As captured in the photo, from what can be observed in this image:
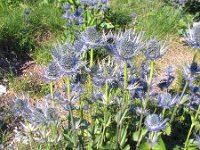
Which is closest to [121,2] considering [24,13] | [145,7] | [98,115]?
[145,7]

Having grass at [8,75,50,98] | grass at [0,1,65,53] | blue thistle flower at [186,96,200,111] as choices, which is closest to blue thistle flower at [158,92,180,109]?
blue thistle flower at [186,96,200,111]

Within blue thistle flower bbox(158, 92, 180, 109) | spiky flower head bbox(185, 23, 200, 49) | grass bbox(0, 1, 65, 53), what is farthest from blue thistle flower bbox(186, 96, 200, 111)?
grass bbox(0, 1, 65, 53)

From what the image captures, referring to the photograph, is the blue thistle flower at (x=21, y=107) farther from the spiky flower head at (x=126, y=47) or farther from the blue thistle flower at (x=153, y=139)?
the blue thistle flower at (x=153, y=139)

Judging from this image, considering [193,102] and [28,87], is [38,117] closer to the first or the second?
[193,102]

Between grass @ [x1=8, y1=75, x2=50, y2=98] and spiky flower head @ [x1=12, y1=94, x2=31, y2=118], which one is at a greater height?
spiky flower head @ [x1=12, y1=94, x2=31, y2=118]

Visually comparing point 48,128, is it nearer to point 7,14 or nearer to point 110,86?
point 110,86

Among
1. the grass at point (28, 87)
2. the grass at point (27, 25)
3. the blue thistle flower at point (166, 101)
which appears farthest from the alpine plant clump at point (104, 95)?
the grass at point (27, 25)

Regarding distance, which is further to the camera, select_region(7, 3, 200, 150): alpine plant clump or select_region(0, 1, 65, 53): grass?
select_region(0, 1, 65, 53): grass

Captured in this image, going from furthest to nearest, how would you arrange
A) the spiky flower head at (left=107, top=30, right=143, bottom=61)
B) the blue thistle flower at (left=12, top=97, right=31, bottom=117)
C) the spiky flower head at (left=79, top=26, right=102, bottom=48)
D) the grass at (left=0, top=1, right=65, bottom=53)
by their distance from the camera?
the grass at (left=0, top=1, right=65, bottom=53) → the blue thistle flower at (left=12, top=97, right=31, bottom=117) → the spiky flower head at (left=79, top=26, right=102, bottom=48) → the spiky flower head at (left=107, top=30, right=143, bottom=61)

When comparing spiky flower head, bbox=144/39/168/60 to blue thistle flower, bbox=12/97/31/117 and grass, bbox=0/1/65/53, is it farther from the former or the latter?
grass, bbox=0/1/65/53

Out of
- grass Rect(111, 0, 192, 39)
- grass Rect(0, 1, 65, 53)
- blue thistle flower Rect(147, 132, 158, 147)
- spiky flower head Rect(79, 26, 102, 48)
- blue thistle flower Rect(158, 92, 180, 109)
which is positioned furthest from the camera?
grass Rect(111, 0, 192, 39)

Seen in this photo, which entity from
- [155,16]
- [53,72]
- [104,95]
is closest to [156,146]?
[104,95]

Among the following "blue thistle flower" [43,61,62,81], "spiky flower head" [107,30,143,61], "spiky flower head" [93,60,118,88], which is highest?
"spiky flower head" [107,30,143,61]

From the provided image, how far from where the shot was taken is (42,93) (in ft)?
13.5
